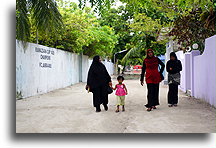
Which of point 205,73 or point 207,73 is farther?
point 205,73

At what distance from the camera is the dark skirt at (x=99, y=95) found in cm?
770

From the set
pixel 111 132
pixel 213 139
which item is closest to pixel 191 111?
pixel 213 139

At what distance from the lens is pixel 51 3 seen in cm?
905

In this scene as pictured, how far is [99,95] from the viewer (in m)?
7.72

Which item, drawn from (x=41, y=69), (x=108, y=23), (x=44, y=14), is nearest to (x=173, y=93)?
(x=44, y=14)

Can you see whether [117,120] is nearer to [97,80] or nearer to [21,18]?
[97,80]

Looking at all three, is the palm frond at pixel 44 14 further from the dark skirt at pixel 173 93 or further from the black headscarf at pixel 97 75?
the dark skirt at pixel 173 93

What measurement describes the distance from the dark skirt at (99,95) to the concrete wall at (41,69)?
11.6 ft

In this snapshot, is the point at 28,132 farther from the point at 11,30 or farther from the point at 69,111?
the point at 69,111

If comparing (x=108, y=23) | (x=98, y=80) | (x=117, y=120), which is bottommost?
(x=117, y=120)

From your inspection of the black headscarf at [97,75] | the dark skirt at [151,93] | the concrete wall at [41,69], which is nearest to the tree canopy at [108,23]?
the concrete wall at [41,69]

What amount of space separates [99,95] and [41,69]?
5.31 m

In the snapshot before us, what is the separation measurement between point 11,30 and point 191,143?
3.89m
